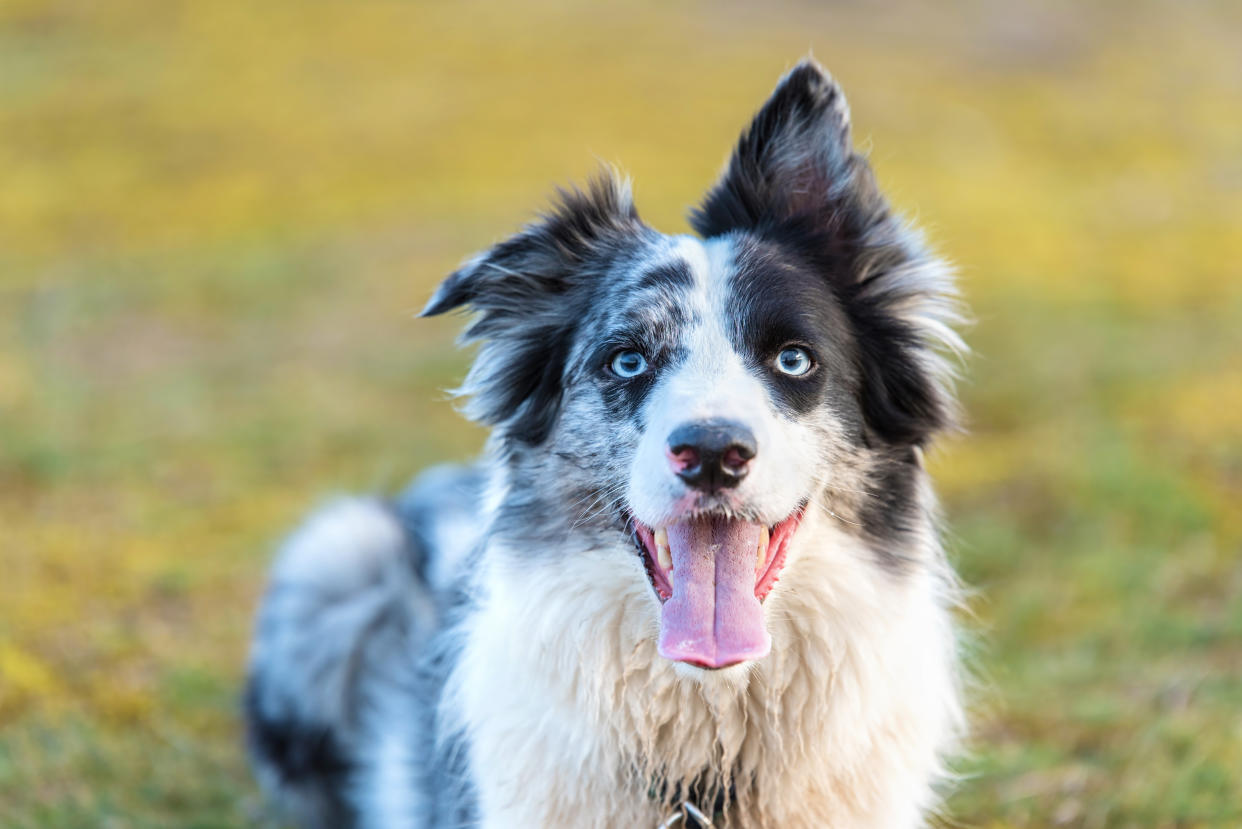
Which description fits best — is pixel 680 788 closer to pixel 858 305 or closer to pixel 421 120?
pixel 858 305

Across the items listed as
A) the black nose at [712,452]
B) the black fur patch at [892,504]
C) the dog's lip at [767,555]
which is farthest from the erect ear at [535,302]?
the black fur patch at [892,504]

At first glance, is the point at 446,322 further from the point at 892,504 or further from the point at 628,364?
the point at 892,504

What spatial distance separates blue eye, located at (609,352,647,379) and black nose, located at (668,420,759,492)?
0.49 m

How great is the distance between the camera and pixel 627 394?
11.2 feet

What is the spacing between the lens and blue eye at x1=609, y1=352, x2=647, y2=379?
11.2ft

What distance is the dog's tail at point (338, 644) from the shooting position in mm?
4844

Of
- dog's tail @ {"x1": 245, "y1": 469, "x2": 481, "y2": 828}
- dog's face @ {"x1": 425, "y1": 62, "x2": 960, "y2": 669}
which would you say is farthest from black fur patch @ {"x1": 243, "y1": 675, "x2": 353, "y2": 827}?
dog's face @ {"x1": 425, "y1": 62, "x2": 960, "y2": 669}

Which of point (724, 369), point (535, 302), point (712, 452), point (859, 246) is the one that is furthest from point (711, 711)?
point (859, 246)

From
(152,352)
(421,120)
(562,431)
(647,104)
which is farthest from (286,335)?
(647,104)

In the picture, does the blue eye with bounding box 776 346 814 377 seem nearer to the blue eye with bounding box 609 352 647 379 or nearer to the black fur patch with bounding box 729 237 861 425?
the black fur patch with bounding box 729 237 861 425

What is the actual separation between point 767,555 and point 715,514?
0.24 metres

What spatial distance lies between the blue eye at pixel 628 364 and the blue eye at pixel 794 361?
0.41 metres

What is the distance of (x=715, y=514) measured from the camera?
10.2ft

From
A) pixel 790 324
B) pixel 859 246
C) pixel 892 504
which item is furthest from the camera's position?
pixel 859 246
